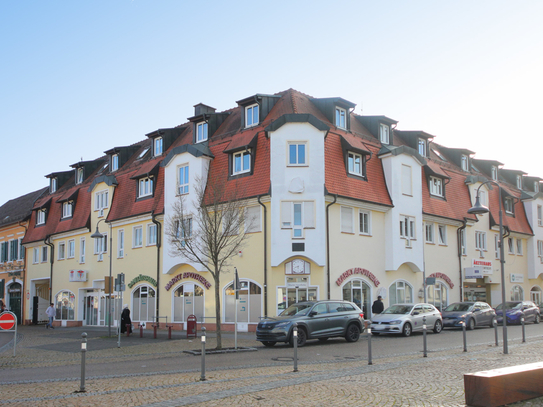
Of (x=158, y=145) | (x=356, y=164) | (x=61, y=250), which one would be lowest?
(x=61, y=250)

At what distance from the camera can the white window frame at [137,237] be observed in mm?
37375

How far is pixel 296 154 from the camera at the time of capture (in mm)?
29281

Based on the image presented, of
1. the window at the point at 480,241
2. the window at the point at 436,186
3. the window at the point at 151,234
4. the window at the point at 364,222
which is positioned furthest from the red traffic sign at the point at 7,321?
the window at the point at 480,241

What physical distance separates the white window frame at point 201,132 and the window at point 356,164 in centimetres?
910

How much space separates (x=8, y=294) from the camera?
2020 inches

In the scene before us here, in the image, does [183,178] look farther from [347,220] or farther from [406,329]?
[406,329]

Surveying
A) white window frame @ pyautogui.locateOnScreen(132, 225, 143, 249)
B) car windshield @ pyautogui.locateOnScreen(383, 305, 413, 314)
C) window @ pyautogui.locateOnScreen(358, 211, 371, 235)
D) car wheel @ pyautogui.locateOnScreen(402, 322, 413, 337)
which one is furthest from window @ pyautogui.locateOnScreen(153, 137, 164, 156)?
car wheel @ pyautogui.locateOnScreen(402, 322, 413, 337)

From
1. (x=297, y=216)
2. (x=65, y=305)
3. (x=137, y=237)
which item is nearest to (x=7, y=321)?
(x=297, y=216)

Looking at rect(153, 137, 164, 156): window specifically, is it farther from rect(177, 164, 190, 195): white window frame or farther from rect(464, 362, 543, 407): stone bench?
rect(464, 362, 543, 407): stone bench

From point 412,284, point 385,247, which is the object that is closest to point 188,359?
point 385,247

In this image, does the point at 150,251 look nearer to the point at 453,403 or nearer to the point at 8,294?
the point at 8,294

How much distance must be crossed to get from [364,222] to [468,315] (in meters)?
7.21

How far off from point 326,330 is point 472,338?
6.45m

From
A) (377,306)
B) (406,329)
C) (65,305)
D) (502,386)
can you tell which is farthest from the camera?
(65,305)
